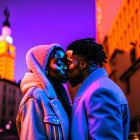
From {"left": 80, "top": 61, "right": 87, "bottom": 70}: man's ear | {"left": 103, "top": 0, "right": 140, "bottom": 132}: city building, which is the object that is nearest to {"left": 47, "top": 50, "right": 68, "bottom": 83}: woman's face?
{"left": 80, "top": 61, "right": 87, "bottom": 70}: man's ear

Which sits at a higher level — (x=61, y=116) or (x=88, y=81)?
(x=88, y=81)

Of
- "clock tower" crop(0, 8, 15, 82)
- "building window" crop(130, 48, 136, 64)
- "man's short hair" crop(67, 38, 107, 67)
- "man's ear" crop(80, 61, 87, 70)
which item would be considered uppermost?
"clock tower" crop(0, 8, 15, 82)

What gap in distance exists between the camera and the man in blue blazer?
2.23 m

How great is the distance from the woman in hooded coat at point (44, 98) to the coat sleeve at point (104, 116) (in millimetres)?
517

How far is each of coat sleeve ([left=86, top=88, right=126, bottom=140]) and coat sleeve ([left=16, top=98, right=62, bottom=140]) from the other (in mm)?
552

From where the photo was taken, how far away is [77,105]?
2.57 metres

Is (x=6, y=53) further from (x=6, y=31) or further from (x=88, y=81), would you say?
(x=88, y=81)

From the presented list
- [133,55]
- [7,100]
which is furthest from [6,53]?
[133,55]

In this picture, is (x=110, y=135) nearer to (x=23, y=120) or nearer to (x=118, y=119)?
(x=118, y=119)

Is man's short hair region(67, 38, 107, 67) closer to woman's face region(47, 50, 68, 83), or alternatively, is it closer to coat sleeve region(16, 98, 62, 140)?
woman's face region(47, 50, 68, 83)

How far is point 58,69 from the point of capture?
3.21 metres

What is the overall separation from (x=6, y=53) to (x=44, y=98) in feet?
348

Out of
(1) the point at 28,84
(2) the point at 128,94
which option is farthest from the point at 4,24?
(1) the point at 28,84

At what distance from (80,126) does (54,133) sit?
16.6 inches
